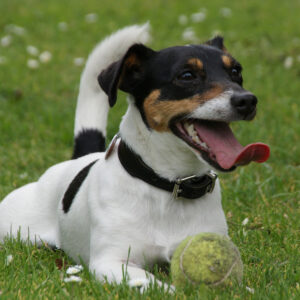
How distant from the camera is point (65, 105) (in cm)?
655

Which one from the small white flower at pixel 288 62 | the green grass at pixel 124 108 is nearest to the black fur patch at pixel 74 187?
the green grass at pixel 124 108

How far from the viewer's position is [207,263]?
2646 millimetres

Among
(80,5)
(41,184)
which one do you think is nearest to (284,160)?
(41,184)

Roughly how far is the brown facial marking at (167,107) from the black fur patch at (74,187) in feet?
2.22

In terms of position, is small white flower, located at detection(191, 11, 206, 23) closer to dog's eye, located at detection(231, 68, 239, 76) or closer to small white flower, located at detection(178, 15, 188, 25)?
small white flower, located at detection(178, 15, 188, 25)

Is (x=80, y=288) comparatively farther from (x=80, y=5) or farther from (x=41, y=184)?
(x=80, y=5)

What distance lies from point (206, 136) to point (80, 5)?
811 centimetres

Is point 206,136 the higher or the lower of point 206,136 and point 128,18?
the higher

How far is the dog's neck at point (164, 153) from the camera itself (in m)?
3.03

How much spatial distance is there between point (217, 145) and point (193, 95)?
0.28 metres

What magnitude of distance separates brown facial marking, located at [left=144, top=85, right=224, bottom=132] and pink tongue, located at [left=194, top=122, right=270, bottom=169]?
0.10 metres

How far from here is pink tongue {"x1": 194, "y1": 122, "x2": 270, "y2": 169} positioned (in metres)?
2.79

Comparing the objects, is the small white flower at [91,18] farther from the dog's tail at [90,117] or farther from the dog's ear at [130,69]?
the dog's ear at [130,69]

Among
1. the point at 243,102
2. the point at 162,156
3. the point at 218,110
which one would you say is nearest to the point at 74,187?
the point at 162,156
